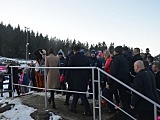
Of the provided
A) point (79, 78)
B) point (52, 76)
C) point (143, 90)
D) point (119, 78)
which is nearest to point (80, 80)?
point (79, 78)

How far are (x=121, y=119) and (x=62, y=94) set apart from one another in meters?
2.89

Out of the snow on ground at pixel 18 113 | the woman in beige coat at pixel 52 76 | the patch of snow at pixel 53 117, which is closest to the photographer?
the patch of snow at pixel 53 117

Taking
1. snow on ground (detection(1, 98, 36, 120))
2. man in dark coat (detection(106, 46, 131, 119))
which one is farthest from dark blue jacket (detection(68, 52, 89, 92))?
snow on ground (detection(1, 98, 36, 120))

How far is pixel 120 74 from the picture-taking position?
6.19 m

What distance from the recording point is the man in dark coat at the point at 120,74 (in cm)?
613

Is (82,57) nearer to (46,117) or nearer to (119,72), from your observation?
(119,72)

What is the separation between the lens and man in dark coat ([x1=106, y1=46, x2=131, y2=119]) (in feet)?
20.1

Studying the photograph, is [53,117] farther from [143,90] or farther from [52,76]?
[143,90]

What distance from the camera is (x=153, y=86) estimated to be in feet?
16.6

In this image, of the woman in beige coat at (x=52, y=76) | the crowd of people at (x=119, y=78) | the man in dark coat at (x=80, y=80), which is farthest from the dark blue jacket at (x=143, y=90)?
the woman in beige coat at (x=52, y=76)

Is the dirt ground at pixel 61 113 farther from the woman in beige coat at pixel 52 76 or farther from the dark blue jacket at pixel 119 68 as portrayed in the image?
the dark blue jacket at pixel 119 68

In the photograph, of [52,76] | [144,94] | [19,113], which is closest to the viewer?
[144,94]

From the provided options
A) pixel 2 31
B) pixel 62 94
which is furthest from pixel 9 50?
pixel 62 94

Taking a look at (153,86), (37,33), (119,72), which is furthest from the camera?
(37,33)
